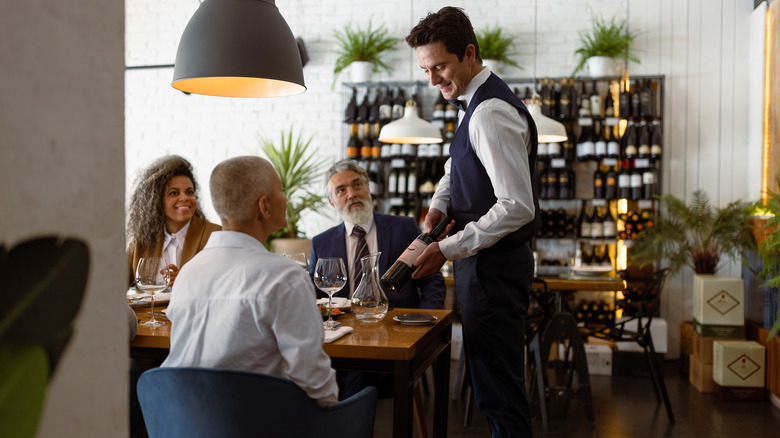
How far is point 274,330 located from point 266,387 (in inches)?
5.9

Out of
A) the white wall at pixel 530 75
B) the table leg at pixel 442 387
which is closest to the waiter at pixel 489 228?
the table leg at pixel 442 387

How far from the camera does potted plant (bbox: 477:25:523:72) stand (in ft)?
19.2

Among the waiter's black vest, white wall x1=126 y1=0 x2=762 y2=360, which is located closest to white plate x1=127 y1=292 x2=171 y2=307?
the waiter's black vest

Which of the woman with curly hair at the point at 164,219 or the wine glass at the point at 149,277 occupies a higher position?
the woman with curly hair at the point at 164,219

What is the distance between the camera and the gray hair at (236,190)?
62.0 inches

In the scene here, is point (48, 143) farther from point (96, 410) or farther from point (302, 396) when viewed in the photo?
point (302, 396)

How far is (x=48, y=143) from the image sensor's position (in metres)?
0.47

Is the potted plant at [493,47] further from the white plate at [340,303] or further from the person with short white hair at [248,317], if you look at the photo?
the person with short white hair at [248,317]

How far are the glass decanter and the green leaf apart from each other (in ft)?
5.17

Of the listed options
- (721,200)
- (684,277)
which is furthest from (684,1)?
(684,277)

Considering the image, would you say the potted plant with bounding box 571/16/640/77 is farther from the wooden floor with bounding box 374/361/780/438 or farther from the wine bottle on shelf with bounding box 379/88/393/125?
the wooden floor with bounding box 374/361/780/438

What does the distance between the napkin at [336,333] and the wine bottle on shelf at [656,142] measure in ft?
14.8

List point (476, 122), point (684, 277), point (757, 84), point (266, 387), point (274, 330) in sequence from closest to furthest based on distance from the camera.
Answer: point (266, 387) → point (274, 330) → point (476, 122) → point (757, 84) → point (684, 277)

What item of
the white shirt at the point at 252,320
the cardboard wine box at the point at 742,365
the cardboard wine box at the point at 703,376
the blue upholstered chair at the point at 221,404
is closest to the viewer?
the blue upholstered chair at the point at 221,404
